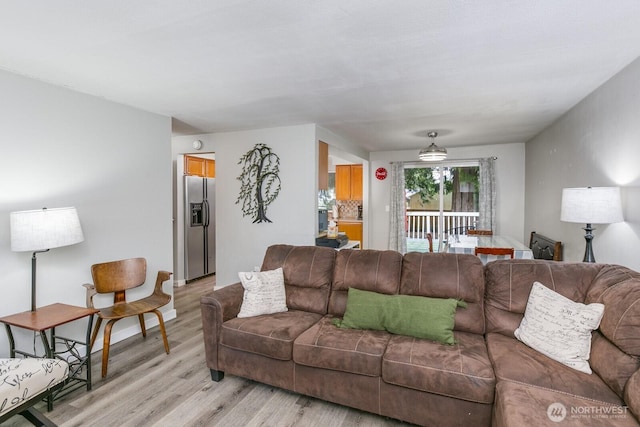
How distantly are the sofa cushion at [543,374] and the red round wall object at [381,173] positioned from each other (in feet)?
15.9

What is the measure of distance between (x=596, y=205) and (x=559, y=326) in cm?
108

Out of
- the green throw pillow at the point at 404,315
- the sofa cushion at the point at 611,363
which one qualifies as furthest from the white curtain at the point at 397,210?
the sofa cushion at the point at 611,363

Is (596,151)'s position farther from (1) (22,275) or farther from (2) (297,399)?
(1) (22,275)

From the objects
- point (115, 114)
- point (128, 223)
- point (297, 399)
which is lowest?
point (297, 399)

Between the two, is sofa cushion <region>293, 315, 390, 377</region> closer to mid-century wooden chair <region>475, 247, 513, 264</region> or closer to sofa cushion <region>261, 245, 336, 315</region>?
sofa cushion <region>261, 245, 336, 315</region>

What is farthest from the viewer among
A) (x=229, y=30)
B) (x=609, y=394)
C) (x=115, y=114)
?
(x=115, y=114)

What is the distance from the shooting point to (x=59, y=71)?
248 cm

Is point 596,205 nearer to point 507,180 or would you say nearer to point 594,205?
point 594,205

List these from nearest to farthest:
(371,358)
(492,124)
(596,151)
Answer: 1. (371,358)
2. (596,151)
3. (492,124)

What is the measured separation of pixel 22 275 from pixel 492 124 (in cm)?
510

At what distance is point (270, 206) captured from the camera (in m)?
4.47

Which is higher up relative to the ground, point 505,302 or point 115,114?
point 115,114

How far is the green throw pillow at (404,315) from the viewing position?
2164mm

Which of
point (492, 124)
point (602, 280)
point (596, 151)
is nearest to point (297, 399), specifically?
point (602, 280)
